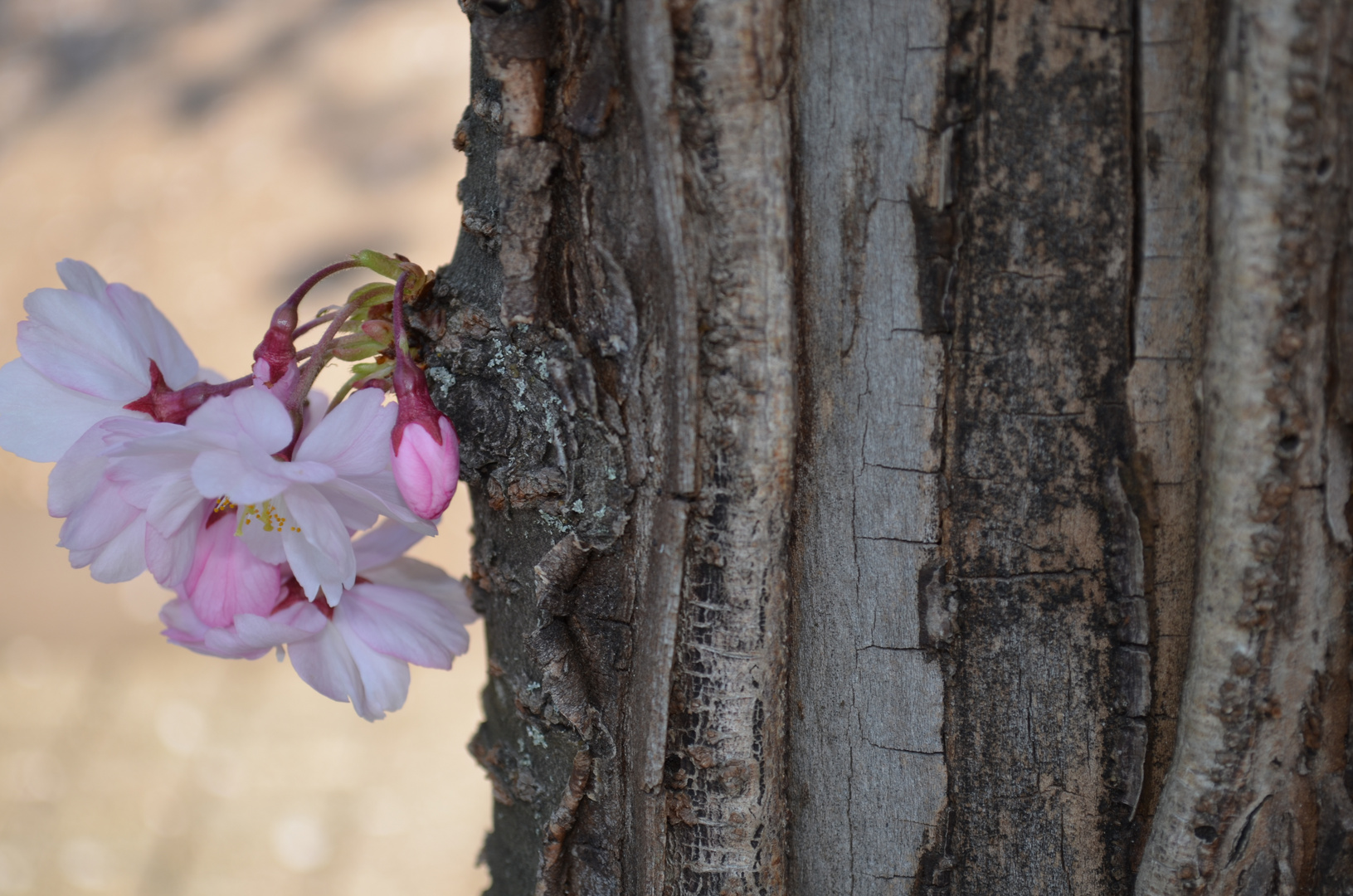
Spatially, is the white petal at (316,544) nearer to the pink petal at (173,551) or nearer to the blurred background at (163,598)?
the pink petal at (173,551)

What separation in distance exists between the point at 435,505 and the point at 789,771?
0.92ft

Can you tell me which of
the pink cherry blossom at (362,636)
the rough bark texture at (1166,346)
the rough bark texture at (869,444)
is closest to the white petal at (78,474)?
the pink cherry blossom at (362,636)

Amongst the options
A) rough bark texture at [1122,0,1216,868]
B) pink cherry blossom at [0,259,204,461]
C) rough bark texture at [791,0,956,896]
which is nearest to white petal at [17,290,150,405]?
pink cherry blossom at [0,259,204,461]

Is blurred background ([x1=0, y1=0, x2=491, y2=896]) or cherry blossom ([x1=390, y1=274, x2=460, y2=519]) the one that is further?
blurred background ([x1=0, y1=0, x2=491, y2=896])

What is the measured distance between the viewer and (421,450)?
573 millimetres

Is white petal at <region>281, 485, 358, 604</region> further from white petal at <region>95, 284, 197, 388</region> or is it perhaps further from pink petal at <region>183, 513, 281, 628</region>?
white petal at <region>95, 284, 197, 388</region>

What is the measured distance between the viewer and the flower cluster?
0.56 metres

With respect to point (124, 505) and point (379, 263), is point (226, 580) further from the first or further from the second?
point (379, 263)

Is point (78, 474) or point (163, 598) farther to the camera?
point (163, 598)

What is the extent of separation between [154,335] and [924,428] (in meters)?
0.50

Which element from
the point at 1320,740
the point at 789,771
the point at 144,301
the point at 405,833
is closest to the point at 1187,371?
the point at 1320,740

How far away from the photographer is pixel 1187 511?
538 millimetres

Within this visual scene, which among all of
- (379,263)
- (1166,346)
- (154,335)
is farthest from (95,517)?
(1166,346)

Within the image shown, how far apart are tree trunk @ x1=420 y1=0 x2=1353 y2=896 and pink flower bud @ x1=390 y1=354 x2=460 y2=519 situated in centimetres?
4
